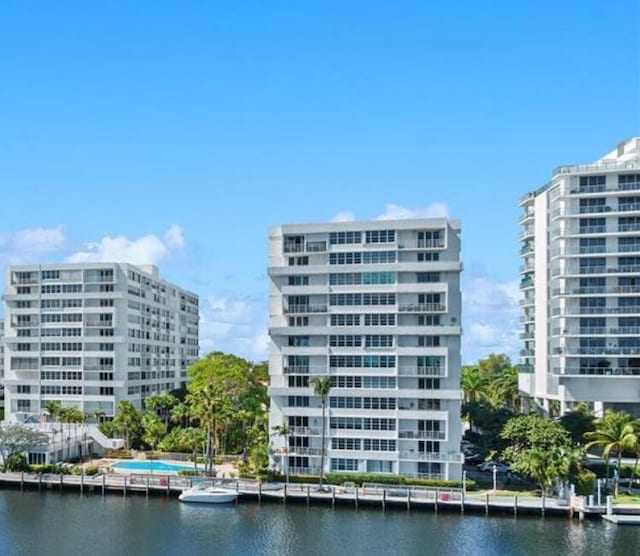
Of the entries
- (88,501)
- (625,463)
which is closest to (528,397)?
(625,463)

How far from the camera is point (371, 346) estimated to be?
81.2m

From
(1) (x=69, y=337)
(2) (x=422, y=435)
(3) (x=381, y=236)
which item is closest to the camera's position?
(2) (x=422, y=435)

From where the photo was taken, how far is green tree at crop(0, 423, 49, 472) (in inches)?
3310

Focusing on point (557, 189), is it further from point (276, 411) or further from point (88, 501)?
point (88, 501)

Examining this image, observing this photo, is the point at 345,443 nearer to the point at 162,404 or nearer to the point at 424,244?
the point at 424,244

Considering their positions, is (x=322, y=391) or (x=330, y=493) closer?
(x=330, y=493)

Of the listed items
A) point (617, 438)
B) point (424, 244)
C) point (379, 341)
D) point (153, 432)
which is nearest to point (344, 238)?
point (424, 244)

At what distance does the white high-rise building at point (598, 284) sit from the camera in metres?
95.4

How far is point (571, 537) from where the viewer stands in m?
61.2

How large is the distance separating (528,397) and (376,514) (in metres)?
55.6

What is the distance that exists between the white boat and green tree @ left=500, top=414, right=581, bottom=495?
97.2 feet

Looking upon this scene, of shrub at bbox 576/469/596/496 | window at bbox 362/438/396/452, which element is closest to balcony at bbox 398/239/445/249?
window at bbox 362/438/396/452

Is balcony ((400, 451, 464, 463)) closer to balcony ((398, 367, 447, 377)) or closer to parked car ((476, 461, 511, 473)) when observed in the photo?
balcony ((398, 367, 447, 377))

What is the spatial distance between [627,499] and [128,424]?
209 feet
